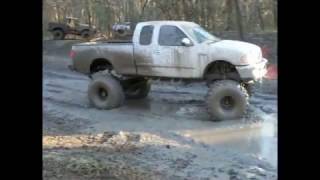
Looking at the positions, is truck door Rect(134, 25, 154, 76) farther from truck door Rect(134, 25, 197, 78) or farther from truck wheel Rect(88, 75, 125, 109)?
truck wheel Rect(88, 75, 125, 109)

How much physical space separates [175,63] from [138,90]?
2.47 meters

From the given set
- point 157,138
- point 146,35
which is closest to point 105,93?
point 146,35

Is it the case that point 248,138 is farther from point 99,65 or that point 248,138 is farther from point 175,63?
point 99,65

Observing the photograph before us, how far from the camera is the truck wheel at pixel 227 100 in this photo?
1139 centimetres

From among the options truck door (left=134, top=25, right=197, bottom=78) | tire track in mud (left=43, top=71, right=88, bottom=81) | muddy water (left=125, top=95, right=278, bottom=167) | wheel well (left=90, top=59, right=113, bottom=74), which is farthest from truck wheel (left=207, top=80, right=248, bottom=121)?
tire track in mud (left=43, top=71, right=88, bottom=81)

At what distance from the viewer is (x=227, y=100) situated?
11.5m

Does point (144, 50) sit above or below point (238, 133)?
above

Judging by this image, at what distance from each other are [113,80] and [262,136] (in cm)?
450

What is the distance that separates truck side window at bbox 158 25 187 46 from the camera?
39.9 ft

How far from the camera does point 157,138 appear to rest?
30.6 feet

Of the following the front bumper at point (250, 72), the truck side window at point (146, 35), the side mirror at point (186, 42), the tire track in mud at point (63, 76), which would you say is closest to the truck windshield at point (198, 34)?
the side mirror at point (186, 42)

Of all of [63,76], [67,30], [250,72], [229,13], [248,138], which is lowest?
[248,138]
